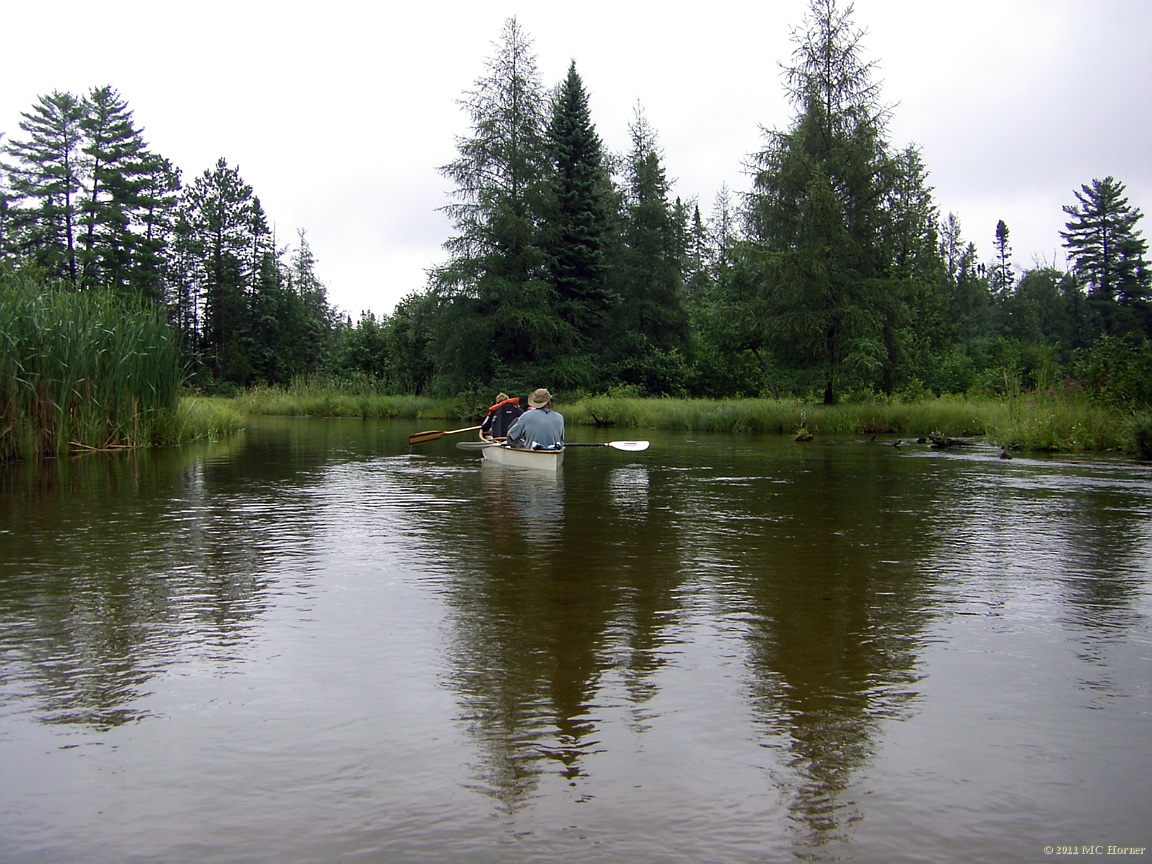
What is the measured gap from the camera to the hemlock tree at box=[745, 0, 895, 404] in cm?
3161

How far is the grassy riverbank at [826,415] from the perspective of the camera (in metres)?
20.2

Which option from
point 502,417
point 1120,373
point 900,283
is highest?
point 900,283

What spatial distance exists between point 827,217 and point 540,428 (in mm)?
19276

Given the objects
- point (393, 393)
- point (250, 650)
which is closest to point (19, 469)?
point (250, 650)

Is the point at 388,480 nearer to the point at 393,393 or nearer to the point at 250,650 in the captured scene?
the point at 250,650

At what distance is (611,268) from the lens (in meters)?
49.0

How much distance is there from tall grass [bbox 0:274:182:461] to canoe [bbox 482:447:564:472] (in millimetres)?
7330

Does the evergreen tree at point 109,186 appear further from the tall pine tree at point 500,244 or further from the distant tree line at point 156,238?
the tall pine tree at point 500,244

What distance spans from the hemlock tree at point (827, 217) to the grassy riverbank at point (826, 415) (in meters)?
2.67

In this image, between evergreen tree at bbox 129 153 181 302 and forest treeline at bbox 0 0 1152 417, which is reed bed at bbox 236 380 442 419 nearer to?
forest treeline at bbox 0 0 1152 417

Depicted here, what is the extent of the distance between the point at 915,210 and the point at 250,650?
32.0 meters

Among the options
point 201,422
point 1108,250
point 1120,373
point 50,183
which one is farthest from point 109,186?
point 1108,250

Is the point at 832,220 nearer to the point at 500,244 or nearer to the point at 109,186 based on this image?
the point at 500,244

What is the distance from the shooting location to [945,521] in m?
10.9
